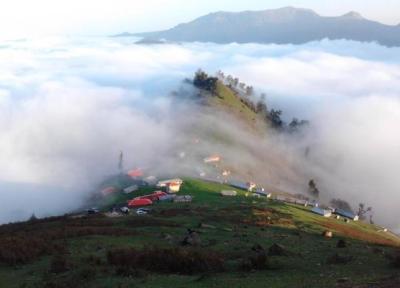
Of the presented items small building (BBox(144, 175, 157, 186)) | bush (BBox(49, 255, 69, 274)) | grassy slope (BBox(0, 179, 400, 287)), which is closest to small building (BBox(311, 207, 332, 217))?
grassy slope (BBox(0, 179, 400, 287))

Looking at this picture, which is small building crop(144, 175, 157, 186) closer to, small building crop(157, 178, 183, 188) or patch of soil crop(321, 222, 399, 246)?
small building crop(157, 178, 183, 188)

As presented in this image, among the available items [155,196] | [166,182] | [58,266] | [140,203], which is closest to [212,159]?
[166,182]

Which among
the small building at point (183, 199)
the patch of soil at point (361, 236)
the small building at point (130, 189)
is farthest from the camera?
the small building at point (130, 189)

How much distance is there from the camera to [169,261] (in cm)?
3378

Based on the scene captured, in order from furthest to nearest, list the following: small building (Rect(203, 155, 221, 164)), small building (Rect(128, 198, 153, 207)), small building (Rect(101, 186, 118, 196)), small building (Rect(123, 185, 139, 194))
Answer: small building (Rect(203, 155, 221, 164)), small building (Rect(101, 186, 118, 196)), small building (Rect(123, 185, 139, 194)), small building (Rect(128, 198, 153, 207))

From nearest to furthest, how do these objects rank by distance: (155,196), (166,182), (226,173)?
(155,196)
(166,182)
(226,173)

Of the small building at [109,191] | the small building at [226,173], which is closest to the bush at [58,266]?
the small building at [109,191]

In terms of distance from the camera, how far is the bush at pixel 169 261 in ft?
109

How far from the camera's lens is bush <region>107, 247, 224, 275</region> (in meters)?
33.3

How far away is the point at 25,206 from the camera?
571 ft

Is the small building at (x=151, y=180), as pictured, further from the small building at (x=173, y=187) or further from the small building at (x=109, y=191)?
the small building at (x=173, y=187)

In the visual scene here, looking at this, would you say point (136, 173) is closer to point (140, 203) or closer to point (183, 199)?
point (183, 199)

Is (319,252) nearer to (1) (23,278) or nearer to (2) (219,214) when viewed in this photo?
(1) (23,278)

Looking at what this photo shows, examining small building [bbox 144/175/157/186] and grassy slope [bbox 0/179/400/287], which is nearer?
grassy slope [bbox 0/179/400/287]
